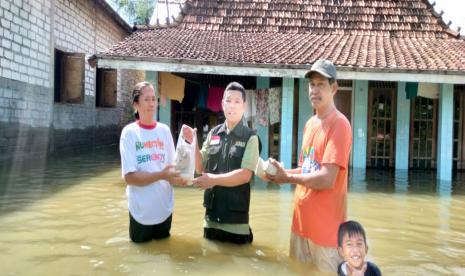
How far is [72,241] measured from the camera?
5.34m

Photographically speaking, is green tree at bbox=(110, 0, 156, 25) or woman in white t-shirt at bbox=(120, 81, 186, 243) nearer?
woman in white t-shirt at bbox=(120, 81, 186, 243)

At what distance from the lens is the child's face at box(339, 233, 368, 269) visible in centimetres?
311

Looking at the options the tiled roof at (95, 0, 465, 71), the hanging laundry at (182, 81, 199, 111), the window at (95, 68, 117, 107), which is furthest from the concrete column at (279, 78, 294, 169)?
the window at (95, 68, 117, 107)

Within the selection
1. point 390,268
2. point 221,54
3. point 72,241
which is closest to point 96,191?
point 72,241

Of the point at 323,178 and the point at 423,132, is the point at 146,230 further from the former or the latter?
the point at 423,132

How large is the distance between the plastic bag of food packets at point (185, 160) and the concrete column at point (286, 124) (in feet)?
23.7

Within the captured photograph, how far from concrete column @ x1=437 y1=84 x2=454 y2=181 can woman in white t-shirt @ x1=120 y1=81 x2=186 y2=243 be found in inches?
332

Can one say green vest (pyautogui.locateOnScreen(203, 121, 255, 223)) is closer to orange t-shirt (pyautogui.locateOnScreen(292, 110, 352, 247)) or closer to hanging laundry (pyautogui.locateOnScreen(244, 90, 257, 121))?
orange t-shirt (pyautogui.locateOnScreen(292, 110, 352, 247))

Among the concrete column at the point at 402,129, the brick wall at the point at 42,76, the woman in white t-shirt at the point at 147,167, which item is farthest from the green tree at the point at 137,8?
the woman in white t-shirt at the point at 147,167

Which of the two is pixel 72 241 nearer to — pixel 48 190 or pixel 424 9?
pixel 48 190

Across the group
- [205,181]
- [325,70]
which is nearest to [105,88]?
[205,181]

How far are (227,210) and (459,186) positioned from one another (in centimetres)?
813

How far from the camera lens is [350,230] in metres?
3.17

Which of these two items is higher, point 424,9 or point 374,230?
point 424,9
